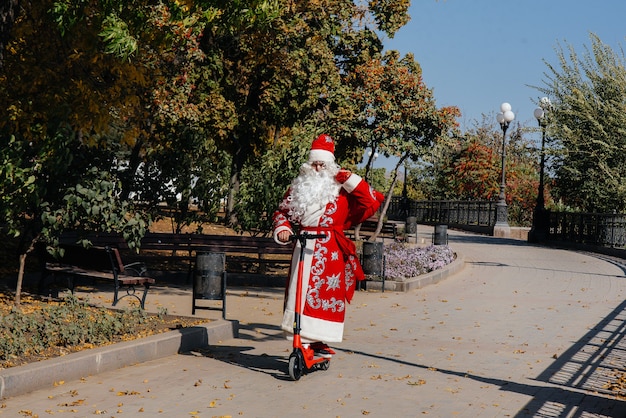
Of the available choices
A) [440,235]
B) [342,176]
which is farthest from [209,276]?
[440,235]

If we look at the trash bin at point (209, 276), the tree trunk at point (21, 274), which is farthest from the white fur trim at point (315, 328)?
the tree trunk at point (21, 274)

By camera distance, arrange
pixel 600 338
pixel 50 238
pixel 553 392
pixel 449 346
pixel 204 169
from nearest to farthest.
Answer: pixel 553 392 < pixel 449 346 < pixel 600 338 < pixel 50 238 < pixel 204 169

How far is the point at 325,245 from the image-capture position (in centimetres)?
852

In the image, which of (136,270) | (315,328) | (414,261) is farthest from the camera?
(414,261)

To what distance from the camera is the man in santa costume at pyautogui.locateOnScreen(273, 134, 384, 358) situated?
848 centimetres

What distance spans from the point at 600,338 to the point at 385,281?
5323mm

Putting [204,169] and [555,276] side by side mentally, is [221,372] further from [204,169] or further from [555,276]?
[555,276]

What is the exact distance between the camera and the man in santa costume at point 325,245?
848 centimetres

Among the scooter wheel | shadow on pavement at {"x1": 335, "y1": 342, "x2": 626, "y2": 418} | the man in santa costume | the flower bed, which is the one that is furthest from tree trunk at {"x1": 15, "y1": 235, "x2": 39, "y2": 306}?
the flower bed

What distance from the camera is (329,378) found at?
8344mm

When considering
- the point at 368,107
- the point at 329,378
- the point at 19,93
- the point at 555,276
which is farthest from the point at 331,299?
the point at 368,107

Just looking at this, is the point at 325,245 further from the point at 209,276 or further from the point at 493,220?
the point at 493,220

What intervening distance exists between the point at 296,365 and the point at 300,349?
167 millimetres

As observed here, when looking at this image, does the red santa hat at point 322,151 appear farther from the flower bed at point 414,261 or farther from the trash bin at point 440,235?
the trash bin at point 440,235
